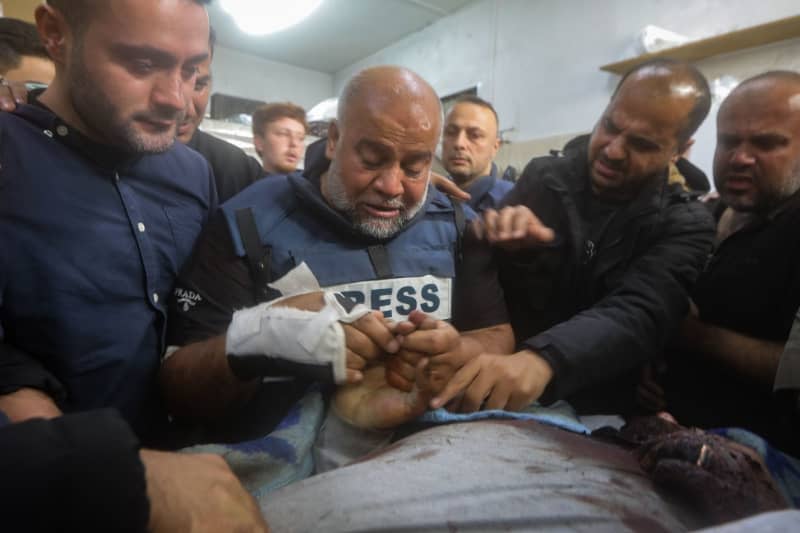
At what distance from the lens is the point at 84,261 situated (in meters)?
0.91

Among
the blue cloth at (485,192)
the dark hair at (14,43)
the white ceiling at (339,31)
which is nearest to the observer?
the dark hair at (14,43)

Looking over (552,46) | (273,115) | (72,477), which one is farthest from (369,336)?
(552,46)

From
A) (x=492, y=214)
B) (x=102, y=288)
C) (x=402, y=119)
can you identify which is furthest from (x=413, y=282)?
(x=102, y=288)

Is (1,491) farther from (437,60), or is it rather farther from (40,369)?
(437,60)

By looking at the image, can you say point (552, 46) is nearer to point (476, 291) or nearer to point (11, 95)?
point (476, 291)

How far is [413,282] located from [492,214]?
0.28m

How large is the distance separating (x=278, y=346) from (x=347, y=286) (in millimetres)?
298

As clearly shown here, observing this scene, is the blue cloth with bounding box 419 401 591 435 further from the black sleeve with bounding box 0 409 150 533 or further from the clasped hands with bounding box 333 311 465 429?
the black sleeve with bounding box 0 409 150 533

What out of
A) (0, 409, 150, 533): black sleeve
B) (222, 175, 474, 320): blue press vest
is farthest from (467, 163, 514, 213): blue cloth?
(0, 409, 150, 533): black sleeve

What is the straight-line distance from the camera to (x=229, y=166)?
1758 millimetres

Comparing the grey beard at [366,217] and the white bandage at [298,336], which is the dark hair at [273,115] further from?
the white bandage at [298,336]

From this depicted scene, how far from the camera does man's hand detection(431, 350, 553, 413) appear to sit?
3.06 feet

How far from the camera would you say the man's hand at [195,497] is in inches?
18.7

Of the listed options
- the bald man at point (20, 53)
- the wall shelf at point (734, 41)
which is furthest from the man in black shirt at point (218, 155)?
the wall shelf at point (734, 41)
